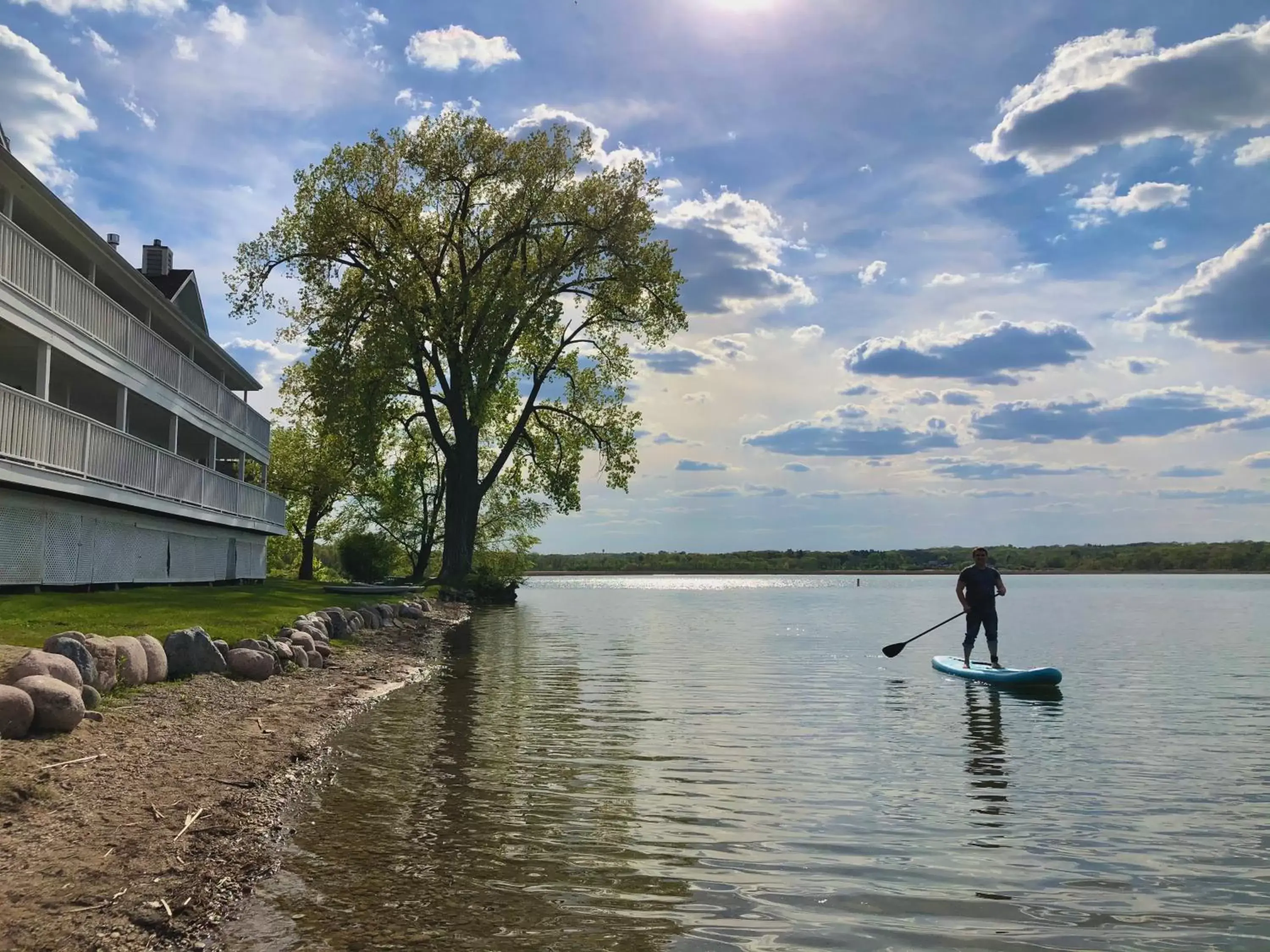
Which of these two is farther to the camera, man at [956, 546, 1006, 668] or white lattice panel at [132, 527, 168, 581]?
white lattice panel at [132, 527, 168, 581]

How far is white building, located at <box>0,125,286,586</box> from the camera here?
17.6m

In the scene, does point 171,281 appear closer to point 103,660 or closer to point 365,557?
point 365,557

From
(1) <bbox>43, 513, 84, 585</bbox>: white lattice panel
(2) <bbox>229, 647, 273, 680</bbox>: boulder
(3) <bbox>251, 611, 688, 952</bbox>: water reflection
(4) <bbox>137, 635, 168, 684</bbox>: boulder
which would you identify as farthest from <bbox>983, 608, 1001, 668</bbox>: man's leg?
(1) <bbox>43, 513, 84, 585</bbox>: white lattice panel

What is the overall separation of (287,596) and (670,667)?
12425 mm

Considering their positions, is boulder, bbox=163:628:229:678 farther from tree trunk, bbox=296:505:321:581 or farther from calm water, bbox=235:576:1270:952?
tree trunk, bbox=296:505:321:581

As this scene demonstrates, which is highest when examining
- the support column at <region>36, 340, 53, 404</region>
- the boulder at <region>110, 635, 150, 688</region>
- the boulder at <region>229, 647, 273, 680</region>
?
the support column at <region>36, 340, 53, 404</region>

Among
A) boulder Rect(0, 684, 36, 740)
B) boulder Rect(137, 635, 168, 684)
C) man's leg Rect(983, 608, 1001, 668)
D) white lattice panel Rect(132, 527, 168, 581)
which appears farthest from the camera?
white lattice panel Rect(132, 527, 168, 581)

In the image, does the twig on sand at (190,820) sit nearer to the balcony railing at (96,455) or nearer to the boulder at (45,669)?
the boulder at (45,669)

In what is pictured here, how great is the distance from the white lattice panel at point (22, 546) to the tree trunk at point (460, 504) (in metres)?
19.9

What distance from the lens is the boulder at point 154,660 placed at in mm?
11461

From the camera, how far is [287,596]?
26.9 m

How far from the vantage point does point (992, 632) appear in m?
19.0

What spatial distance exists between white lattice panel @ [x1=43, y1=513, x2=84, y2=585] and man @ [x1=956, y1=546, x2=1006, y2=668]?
57.4ft

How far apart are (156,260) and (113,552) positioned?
701 inches
